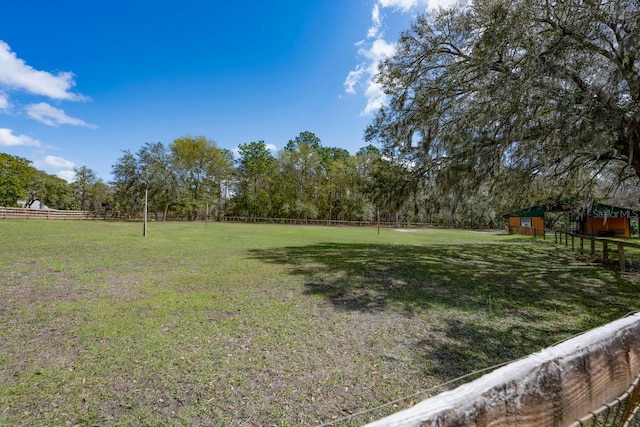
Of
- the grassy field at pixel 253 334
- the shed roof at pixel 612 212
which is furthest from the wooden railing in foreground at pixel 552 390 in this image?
the shed roof at pixel 612 212

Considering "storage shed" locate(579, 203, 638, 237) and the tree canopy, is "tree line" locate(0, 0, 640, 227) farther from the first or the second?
"storage shed" locate(579, 203, 638, 237)

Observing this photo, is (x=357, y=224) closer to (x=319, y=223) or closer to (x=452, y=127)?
(x=319, y=223)

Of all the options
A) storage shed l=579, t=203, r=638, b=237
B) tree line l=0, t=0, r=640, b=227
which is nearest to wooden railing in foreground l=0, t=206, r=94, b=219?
tree line l=0, t=0, r=640, b=227

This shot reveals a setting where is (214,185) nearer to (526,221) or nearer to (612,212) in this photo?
(526,221)

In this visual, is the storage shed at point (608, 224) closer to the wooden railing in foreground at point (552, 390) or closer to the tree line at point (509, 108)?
the tree line at point (509, 108)

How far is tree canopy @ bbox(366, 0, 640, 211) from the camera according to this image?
20.6 feet

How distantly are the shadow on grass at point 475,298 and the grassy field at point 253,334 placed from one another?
0.04 meters

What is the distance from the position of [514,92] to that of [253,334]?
7227mm

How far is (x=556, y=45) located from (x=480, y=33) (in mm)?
2094

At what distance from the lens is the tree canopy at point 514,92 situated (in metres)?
6.29

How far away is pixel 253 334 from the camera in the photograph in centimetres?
388

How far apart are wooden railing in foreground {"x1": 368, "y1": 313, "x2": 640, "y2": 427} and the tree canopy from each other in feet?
22.1

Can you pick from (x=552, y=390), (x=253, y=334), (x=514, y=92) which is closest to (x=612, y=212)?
(x=514, y=92)

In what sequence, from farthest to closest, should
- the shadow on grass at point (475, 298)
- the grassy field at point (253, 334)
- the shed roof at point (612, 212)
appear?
1. the shed roof at point (612, 212)
2. the shadow on grass at point (475, 298)
3. the grassy field at point (253, 334)
